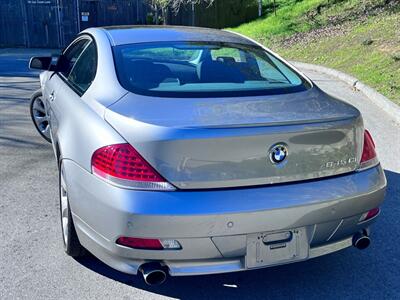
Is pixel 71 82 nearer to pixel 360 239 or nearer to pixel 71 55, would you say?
pixel 71 55

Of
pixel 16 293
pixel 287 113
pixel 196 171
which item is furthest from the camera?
pixel 16 293

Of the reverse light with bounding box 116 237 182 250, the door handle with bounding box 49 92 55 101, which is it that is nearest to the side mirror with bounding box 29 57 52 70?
the door handle with bounding box 49 92 55 101

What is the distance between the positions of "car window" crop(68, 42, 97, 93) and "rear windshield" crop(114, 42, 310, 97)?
9.0 inches

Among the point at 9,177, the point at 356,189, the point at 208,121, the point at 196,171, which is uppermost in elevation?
the point at 208,121

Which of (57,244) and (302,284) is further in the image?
(57,244)

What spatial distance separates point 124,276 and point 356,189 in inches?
62.5

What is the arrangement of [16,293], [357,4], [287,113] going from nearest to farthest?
[287,113] < [16,293] < [357,4]

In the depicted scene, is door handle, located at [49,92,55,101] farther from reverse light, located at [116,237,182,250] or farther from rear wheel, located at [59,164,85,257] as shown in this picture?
reverse light, located at [116,237,182,250]

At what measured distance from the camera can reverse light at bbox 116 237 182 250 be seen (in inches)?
97.3

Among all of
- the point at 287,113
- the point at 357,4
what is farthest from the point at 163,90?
the point at 357,4

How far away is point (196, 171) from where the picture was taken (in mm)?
2477

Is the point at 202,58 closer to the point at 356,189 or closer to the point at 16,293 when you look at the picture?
the point at 356,189

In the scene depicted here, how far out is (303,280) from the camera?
313cm

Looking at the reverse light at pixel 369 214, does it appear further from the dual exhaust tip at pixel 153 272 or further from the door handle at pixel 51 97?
the door handle at pixel 51 97
